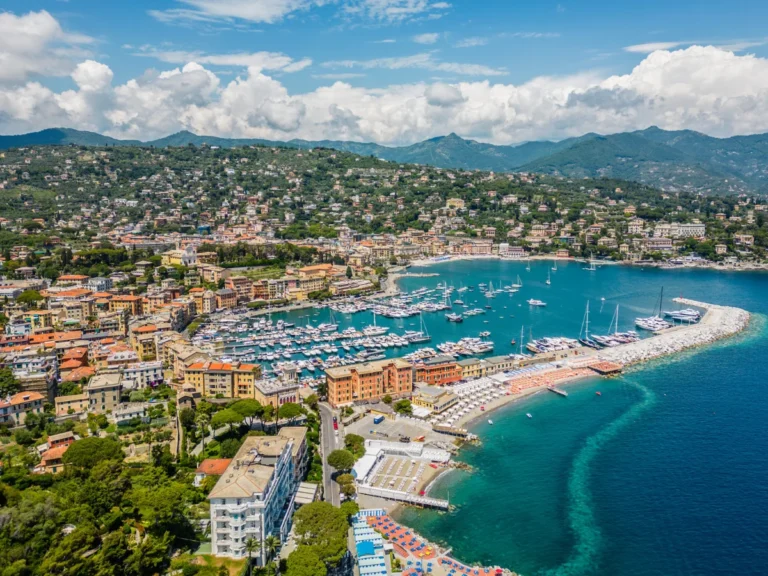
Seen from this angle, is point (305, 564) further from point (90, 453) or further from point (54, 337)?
point (54, 337)

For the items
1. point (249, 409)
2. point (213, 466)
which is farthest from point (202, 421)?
point (213, 466)

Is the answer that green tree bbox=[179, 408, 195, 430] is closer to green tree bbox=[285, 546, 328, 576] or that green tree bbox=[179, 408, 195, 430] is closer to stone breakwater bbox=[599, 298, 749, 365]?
green tree bbox=[285, 546, 328, 576]

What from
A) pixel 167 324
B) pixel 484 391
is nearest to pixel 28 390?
pixel 167 324

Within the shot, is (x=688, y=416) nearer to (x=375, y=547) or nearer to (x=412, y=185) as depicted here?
(x=375, y=547)

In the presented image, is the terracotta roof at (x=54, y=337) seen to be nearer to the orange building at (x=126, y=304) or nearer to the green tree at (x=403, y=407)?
the orange building at (x=126, y=304)

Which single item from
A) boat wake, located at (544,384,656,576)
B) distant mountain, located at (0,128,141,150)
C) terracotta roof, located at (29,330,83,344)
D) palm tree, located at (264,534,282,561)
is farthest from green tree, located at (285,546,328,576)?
distant mountain, located at (0,128,141,150)
